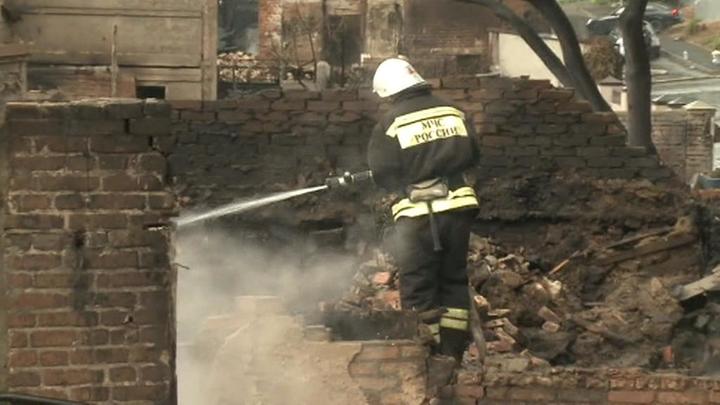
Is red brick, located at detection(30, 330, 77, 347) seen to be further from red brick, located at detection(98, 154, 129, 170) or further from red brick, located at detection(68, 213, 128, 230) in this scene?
red brick, located at detection(98, 154, 129, 170)

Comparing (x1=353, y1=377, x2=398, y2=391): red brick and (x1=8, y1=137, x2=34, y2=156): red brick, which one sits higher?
(x1=8, y1=137, x2=34, y2=156): red brick

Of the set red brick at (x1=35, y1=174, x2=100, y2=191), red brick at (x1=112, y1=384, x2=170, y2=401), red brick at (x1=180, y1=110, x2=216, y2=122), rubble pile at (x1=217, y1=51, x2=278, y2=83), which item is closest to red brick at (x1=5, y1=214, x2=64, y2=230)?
red brick at (x1=35, y1=174, x2=100, y2=191)

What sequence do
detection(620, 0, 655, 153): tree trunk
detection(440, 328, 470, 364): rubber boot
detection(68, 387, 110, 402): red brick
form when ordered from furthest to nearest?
detection(620, 0, 655, 153): tree trunk
detection(440, 328, 470, 364): rubber boot
detection(68, 387, 110, 402): red brick

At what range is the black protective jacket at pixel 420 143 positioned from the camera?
6672 mm

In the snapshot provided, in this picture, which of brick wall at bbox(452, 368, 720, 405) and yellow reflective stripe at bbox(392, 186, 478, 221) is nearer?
brick wall at bbox(452, 368, 720, 405)

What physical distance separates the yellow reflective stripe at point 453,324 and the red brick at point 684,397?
1.09 meters

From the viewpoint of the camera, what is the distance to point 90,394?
14.6 feet

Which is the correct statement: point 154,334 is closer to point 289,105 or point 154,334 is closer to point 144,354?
point 144,354

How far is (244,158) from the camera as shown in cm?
1048

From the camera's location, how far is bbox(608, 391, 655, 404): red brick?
19.3 feet

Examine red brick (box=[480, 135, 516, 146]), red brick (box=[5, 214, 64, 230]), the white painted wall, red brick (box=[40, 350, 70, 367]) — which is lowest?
red brick (box=[40, 350, 70, 367])

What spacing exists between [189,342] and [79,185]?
5.12ft

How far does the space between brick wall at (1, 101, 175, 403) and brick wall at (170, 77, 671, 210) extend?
19.1 feet

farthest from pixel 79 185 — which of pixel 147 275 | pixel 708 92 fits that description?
pixel 708 92
